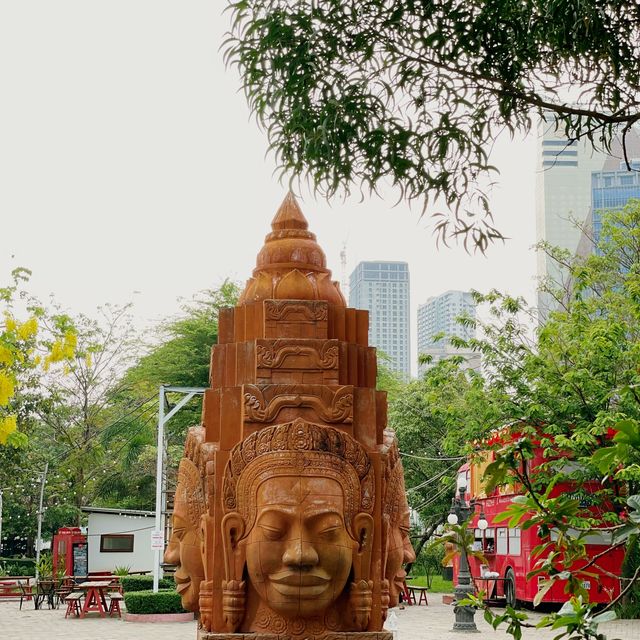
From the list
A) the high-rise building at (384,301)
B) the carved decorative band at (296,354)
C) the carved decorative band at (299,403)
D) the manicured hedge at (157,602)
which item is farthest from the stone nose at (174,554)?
the high-rise building at (384,301)

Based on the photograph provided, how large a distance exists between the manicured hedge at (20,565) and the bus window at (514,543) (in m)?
26.7

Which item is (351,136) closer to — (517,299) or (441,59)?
(441,59)

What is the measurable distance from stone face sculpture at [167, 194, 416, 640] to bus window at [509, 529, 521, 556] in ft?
50.2

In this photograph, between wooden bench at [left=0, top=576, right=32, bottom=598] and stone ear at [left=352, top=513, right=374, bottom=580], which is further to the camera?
wooden bench at [left=0, top=576, right=32, bottom=598]

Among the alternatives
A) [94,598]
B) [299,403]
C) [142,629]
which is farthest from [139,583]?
[299,403]

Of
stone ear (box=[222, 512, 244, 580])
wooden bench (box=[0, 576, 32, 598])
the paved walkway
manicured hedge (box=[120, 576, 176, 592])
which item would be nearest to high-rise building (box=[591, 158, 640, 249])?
wooden bench (box=[0, 576, 32, 598])

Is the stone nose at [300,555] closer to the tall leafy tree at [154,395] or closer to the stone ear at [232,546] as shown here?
the stone ear at [232,546]

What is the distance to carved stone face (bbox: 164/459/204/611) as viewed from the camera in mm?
7523

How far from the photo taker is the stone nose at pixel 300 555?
22.3 ft

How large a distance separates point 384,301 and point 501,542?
7618 cm

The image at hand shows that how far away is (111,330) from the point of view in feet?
112

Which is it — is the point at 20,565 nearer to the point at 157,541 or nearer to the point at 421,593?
the point at 421,593

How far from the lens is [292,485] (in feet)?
23.0

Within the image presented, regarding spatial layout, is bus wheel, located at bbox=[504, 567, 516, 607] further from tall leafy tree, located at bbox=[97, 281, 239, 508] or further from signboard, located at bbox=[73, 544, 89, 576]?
signboard, located at bbox=[73, 544, 89, 576]
